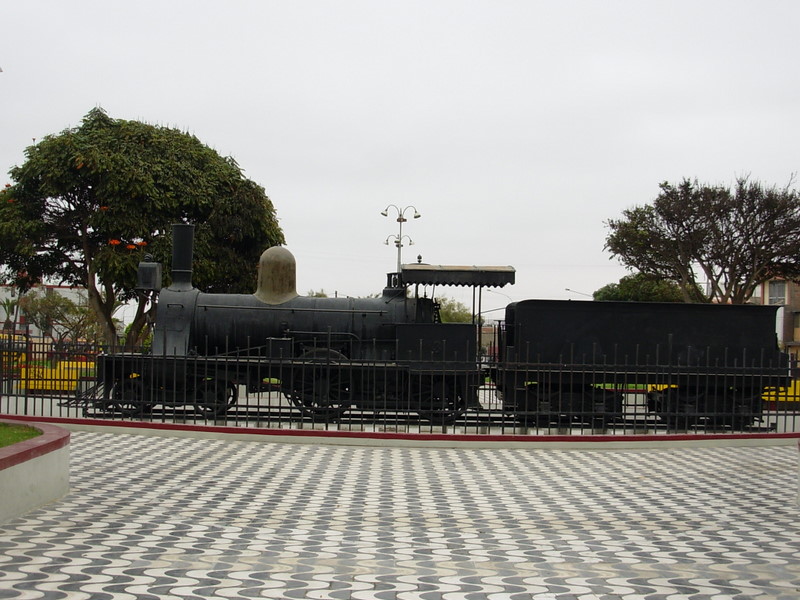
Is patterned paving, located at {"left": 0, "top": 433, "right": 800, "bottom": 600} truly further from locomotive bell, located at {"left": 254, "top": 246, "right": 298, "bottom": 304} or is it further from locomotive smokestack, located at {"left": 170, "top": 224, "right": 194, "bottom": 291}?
locomotive smokestack, located at {"left": 170, "top": 224, "right": 194, "bottom": 291}

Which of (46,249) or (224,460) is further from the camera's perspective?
(46,249)

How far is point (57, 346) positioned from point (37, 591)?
34.4 ft

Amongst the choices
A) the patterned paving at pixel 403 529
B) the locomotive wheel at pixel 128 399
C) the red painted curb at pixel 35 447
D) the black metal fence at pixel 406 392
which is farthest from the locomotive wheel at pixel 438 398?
the red painted curb at pixel 35 447

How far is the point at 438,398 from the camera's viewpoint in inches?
609

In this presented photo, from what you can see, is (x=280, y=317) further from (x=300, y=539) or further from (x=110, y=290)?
(x=110, y=290)

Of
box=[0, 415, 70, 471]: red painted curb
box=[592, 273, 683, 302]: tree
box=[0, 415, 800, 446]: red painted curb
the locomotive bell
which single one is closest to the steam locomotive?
the locomotive bell

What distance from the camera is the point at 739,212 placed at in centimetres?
3309

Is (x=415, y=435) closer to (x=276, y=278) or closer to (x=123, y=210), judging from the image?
(x=276, y=278)

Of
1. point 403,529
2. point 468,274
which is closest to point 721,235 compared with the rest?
point 468,274

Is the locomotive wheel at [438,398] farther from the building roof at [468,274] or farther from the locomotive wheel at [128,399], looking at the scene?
the locomotive wheel at [128,399]

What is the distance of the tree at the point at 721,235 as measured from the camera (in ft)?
108

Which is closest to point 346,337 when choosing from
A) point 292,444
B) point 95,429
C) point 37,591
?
point 292,444

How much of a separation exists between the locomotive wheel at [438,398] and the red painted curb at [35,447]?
6.77 metres

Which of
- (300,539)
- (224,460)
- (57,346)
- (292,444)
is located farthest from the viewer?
(57,346)
